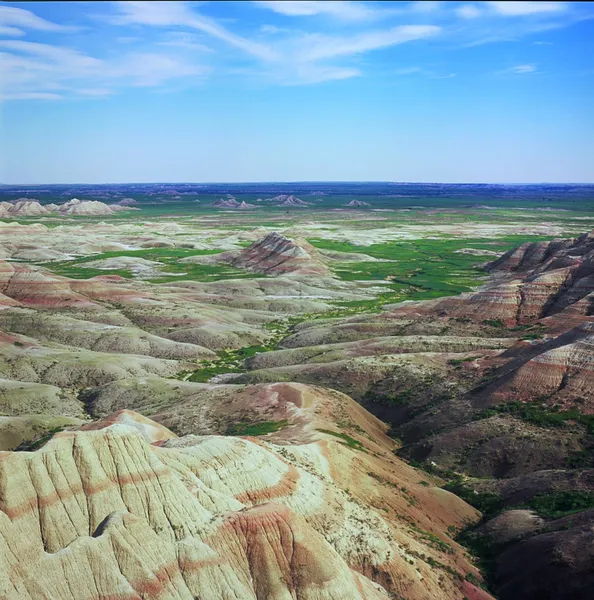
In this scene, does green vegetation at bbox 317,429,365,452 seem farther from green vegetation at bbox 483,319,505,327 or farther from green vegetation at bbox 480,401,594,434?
green vegetation at bbox 483,319,505,327

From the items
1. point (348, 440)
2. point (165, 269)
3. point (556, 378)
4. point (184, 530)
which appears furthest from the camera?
point (165, 269)

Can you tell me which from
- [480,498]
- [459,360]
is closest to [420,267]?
[459,360]

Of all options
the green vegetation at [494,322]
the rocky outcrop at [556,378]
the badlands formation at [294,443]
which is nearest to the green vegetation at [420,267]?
the badlands formation at [294,443]

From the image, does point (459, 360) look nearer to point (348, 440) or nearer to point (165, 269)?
point (348, 440)

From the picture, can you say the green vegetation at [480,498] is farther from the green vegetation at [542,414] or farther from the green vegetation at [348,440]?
the green vegetation at [542,414]

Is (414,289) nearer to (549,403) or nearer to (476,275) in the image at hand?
(476,275)
